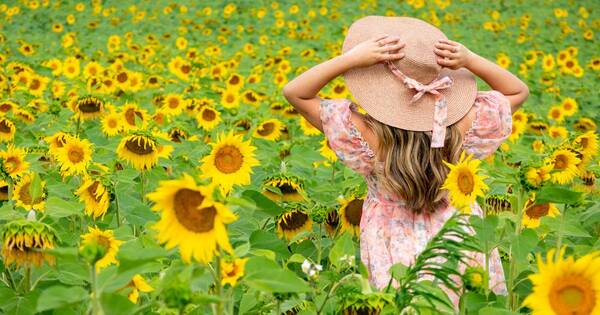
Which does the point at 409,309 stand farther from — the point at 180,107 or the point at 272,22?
the point at 272,22

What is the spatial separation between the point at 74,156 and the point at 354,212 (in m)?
1.00

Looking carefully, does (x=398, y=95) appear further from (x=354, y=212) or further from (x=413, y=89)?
(x=354, y=212)

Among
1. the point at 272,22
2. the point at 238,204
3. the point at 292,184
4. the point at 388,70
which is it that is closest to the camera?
the point at 238,204

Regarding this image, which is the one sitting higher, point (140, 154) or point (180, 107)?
point (180, 107)

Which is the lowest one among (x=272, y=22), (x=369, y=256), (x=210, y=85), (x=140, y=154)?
(x=369, y=256)

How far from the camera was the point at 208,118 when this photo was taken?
3533 millimetres

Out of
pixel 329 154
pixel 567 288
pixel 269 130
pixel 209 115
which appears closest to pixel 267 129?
pixel 269 130

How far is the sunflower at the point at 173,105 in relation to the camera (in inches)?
153

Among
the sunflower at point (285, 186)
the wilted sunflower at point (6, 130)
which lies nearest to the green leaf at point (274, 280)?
the sunflower at point (285, 186)

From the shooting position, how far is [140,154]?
2318 millimetres

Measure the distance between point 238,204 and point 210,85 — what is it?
400 centimetres

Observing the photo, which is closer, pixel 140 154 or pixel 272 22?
pixel 140 154

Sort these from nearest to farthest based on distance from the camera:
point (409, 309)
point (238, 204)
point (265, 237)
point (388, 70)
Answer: point (238, 204)
point (409, 309)
point (265, 237)
point (388, 70)

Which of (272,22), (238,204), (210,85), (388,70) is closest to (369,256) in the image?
(388,70)
